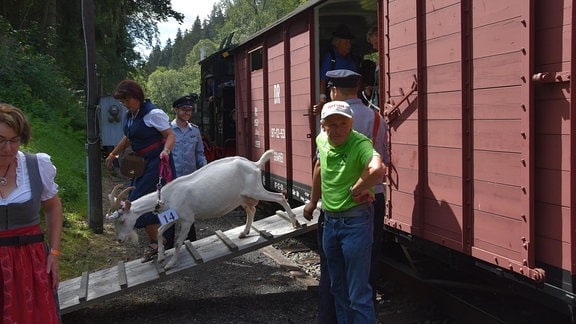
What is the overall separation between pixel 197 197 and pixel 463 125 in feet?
8.26

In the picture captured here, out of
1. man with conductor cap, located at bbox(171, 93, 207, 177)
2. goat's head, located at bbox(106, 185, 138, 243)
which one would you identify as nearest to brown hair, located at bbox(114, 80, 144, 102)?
goat's head, located at bbox(106, 185, 138, 243)

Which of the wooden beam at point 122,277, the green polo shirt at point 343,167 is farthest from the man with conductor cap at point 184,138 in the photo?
the green polo shirt at point 343,167

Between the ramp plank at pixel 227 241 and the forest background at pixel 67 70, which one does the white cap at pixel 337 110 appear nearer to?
the ramp plank at pixel 227 241

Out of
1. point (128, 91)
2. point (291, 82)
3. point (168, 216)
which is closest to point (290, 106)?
point (291, 82)

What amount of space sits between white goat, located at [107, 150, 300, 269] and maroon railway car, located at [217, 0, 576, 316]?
1456 mm

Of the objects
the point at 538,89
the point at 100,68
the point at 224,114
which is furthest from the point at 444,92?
the point at 100,68

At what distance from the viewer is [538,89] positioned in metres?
3.09

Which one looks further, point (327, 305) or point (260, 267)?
point (260, 267)

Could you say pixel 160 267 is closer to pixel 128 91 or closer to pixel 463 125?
pixel 128 91

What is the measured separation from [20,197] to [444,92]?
9.07ft

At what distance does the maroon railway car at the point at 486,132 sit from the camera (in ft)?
9.75

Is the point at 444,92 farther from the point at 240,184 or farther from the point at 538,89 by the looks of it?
the point at 240,184

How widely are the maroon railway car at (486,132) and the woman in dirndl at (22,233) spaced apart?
2540mm

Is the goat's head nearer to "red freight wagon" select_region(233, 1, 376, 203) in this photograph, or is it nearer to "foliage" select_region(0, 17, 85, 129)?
"red freight wagon" select_region(233, 1, 376, 203)
